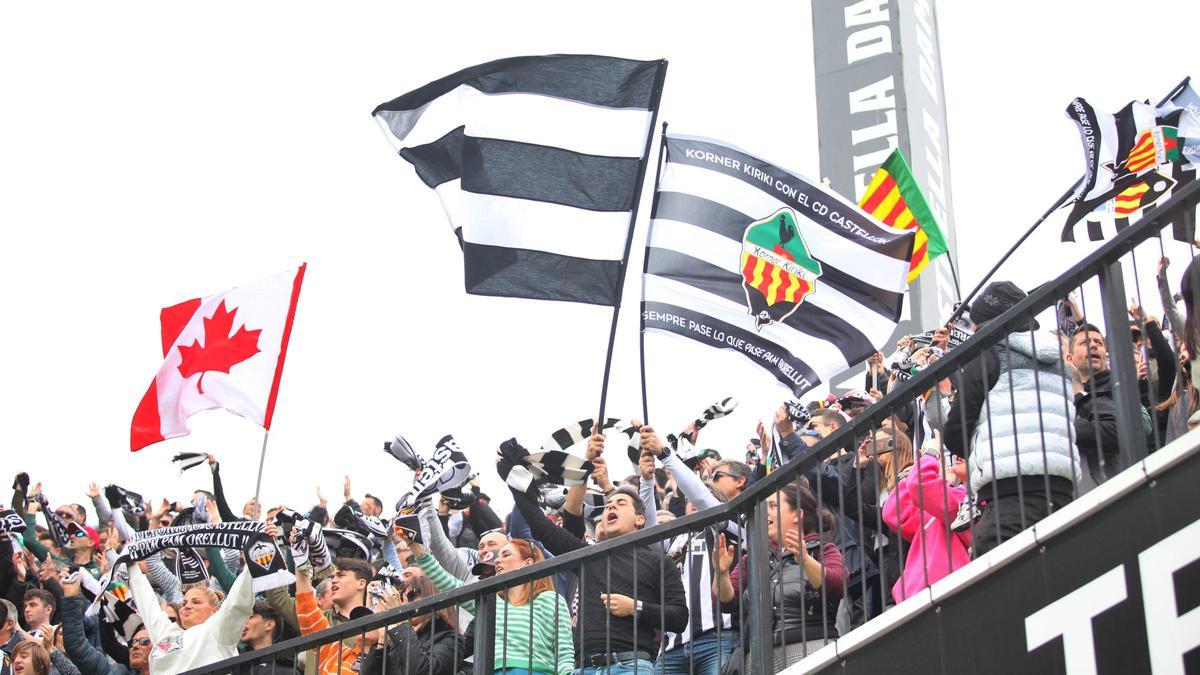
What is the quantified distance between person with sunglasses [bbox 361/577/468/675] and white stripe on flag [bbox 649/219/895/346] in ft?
14.3

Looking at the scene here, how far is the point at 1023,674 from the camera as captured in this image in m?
5.83

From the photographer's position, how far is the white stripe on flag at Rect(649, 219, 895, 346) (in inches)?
452

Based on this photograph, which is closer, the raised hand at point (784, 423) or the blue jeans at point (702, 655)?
the blue jeans at point (702, 655)

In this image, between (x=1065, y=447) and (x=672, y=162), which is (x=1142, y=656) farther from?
(x=672, y=162)

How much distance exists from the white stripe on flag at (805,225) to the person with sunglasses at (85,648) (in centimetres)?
494

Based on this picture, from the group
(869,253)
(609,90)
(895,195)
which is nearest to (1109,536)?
(609,90)

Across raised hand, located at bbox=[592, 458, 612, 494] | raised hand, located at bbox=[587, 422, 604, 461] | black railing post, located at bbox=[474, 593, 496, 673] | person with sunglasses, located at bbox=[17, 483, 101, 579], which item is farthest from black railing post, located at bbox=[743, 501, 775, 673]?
person with sunglasses, located at bbox=[17, 483, 101, 579]

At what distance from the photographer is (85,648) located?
1023 centimetres

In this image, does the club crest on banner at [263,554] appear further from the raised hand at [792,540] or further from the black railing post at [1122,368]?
the black railing post at [1122,368]

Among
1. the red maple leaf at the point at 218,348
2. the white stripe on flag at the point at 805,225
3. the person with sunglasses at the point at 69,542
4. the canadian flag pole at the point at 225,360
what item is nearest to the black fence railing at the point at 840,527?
the white stripe on flag at the point at 805,225

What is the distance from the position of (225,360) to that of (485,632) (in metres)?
6.15

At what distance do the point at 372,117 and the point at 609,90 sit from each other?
5.39 feet

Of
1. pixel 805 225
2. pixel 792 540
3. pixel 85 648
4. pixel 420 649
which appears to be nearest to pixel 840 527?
pixel 792 540

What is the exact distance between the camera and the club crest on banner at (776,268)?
1152cm
